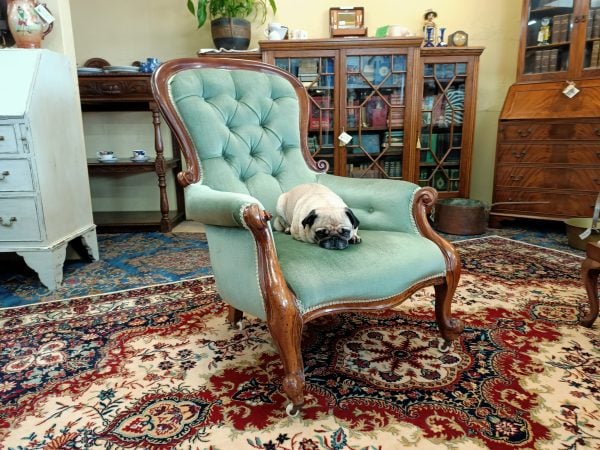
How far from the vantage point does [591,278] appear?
1716 mm

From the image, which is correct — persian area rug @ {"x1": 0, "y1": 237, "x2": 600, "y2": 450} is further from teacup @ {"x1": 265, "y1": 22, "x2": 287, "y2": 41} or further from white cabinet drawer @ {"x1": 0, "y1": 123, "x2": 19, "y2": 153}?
teacup @ {"x1": 265, "y1": 22, "x2": 287, "y2": 41}

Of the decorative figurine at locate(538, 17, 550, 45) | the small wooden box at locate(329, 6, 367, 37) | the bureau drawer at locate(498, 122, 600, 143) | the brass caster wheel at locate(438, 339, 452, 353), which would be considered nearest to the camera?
the brass caster wheel at locate(438, 339, 452, 353)

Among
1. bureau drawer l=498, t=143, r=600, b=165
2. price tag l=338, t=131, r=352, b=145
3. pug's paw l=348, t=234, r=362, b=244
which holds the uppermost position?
price tag l=338, t=131, r=352, b=145

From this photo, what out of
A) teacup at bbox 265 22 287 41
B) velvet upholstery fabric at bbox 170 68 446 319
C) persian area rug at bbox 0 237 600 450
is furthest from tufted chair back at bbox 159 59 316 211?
teacup at bbox 265 22 287 41

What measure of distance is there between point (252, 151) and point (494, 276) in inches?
60.5

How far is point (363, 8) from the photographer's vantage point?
3.66 metres

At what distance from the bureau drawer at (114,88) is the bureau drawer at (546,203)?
296cm

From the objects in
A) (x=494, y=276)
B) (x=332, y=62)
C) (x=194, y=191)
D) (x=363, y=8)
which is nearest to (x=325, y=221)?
(x=194, y=191)

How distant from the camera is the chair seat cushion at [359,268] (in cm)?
123

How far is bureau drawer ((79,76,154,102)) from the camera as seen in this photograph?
335 centimetres

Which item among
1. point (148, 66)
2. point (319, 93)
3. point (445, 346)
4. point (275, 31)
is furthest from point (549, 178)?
point (148, 66)

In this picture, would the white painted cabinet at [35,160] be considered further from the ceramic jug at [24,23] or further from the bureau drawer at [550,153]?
the bureau drawer at [550,153]

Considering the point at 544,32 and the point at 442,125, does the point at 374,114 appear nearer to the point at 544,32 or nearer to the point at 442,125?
the point at 442,125

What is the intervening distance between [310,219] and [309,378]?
0.54m
